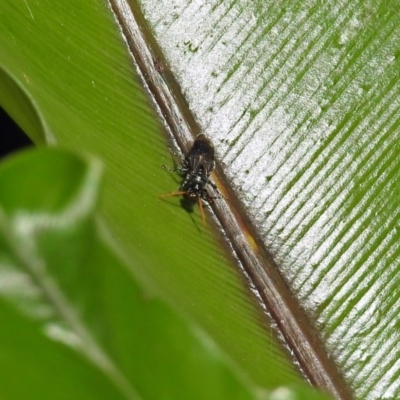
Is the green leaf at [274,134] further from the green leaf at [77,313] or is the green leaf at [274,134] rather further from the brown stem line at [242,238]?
the green leaf at [77,313]

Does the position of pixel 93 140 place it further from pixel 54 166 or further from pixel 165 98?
pixel 54 166

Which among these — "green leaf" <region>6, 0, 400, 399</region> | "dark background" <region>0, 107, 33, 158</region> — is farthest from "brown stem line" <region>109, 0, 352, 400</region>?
"dark background" <region>0, 107, 33, 158</region>

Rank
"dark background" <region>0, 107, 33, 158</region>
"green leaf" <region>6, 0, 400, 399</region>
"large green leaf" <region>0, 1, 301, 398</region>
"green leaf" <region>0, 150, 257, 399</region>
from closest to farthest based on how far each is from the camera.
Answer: "green leaf" <region>0, 150, 257, 399</region> < "large green leaf" <region>0, 1, 301, 398</region> < "green leaf" <region>6, 0, 400, 399</region> < "dark background" <region>0, 107, 33, 158</region>

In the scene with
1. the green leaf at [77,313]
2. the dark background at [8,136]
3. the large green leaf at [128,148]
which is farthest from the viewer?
the dark background at [8,136]

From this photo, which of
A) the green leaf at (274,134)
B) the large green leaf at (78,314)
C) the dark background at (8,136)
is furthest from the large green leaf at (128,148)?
the dark background at (8,136)

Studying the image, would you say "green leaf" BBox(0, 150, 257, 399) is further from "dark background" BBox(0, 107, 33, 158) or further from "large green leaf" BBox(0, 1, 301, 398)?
"dark background" BBox(0, 107, 33, 158)

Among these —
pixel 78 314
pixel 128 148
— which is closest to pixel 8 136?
pixel 128 148

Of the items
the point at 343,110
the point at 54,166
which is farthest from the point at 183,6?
the point at 54,166
